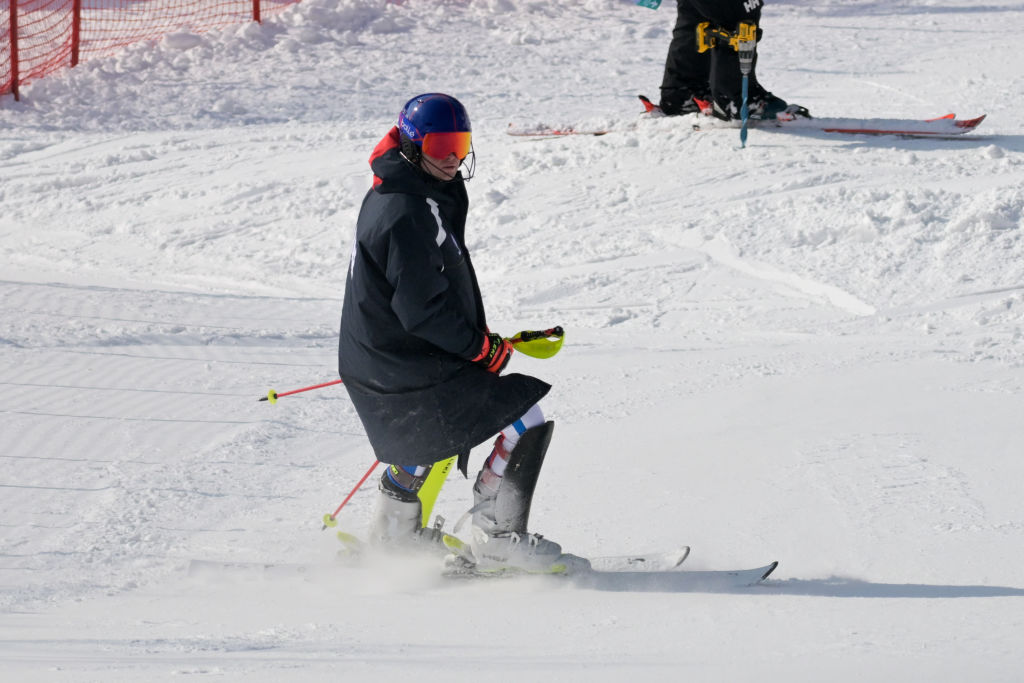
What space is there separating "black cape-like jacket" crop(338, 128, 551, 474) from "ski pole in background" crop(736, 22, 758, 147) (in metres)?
5.28

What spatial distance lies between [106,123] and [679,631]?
32.6 feet

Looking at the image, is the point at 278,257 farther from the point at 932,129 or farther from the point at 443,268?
the point at 443,268

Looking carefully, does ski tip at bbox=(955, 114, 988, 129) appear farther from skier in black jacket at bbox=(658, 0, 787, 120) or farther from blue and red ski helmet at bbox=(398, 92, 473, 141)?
blue and red ski helmet at bbox=(398, 92, 473, 141)

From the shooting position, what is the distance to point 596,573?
3643mm

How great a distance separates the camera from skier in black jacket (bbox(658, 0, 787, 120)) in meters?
8.29

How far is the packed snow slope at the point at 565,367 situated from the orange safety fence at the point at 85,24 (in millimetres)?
513

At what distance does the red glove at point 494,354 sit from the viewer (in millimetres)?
3432

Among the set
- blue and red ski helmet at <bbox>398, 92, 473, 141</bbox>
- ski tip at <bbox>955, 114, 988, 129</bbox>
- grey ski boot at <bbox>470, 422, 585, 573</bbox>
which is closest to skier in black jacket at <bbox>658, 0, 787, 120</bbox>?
ski tip at <bbox>955, 114, 988, 129</bbox>

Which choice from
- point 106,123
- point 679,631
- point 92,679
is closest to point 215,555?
point 92,679

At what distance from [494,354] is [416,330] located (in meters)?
0.28

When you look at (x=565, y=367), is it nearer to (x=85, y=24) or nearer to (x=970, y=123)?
(x=970, y=123)

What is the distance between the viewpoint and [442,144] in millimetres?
3332

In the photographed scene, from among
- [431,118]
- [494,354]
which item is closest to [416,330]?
[494,354]

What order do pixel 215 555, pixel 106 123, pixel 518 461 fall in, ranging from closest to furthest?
pixel 518 461, pixel 215 555, pixel 106 123
